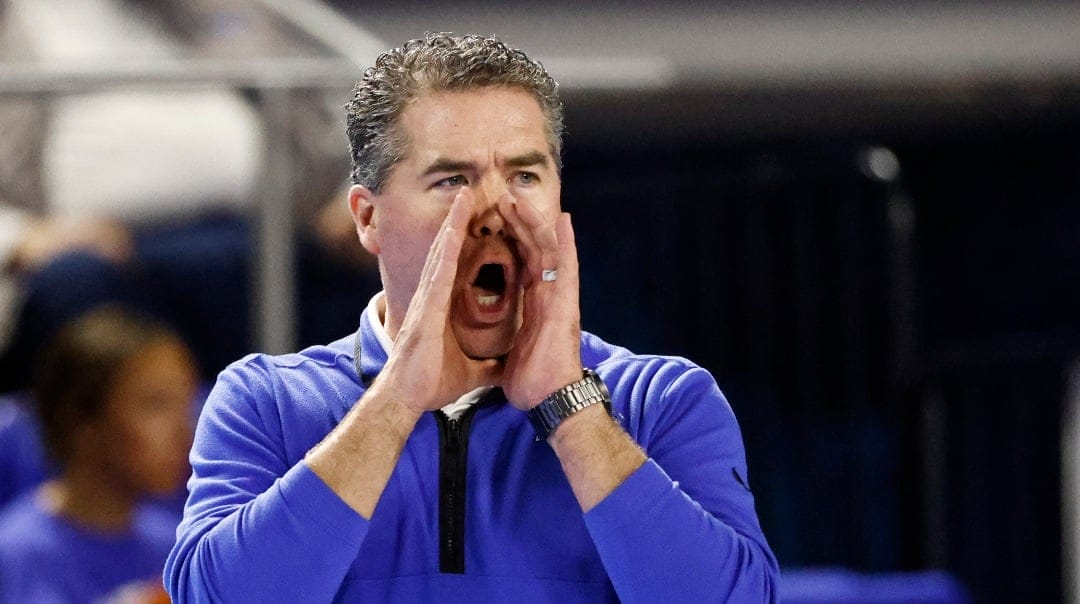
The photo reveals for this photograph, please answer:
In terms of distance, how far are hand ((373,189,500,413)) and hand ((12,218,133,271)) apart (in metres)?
2.02

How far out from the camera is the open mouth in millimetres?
1553

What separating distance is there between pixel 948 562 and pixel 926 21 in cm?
199

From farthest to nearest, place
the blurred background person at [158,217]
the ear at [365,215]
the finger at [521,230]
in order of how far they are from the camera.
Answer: the blurred background person at [158,217]
the ear at [365,215]
the finger at [521,230]

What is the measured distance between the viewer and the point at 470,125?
151cm

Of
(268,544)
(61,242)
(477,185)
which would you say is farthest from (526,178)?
(61,242)

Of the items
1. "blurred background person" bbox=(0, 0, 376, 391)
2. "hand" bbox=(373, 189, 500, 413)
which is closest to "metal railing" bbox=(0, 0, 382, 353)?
"blurred background person" bbox=(0, 0, 376, 391)

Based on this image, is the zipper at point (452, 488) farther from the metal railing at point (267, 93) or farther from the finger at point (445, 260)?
the metal railing at point (267, 93)

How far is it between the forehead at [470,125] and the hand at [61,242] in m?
1.97

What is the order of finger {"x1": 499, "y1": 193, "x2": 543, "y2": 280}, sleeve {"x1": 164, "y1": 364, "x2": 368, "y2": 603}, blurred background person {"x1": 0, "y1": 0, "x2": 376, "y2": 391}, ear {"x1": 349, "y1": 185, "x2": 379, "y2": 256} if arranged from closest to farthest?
sleeve {"x1": 164, "y1": 364, "x2": 368, "y2": 603}
finger {"x1": 499, "y1": 193, "x2": 543, "y2": 280}
ear {"x1": 349, "y1": 185, "x2": 379, "y2": 256}
blurred background person {"x1": 0, "y1": 0, "x2": 376, "y2": 391}

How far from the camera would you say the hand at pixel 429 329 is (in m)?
1.46

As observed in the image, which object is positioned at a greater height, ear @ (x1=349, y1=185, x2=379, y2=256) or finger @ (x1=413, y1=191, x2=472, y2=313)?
ear @ (x1=349, y1=185, x2=379, y2=256)

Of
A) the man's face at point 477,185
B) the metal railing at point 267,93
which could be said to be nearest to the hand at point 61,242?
the metal railing at point 267,93

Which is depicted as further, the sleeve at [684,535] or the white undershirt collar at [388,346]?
the white undershirt collar at [388,346]

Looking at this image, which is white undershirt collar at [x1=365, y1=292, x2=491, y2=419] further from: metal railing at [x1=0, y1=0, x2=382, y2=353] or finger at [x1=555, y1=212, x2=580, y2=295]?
metal railing at [x1=0, y1=0, x2=382, y2=353]
